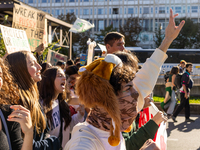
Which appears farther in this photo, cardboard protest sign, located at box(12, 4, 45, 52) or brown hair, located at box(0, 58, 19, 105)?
cardboard protest sign, located at box(12, 4, 45, 52)

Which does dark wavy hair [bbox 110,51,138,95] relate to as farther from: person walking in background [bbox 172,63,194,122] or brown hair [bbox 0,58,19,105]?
person walking in background [bbox 172,63,194,122]

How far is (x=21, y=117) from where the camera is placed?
4.67ft

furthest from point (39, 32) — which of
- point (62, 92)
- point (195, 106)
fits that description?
point (195, 106)

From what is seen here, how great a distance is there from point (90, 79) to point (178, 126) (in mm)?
6293

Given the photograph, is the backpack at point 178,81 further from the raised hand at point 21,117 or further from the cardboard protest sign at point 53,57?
the raised hand at point 21,117

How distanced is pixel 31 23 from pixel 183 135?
449 cm

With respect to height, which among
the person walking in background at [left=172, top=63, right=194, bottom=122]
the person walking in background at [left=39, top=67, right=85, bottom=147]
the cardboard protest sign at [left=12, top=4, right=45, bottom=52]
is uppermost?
the cardboard protest sign at [left=12, top=4, right=45, bottom=52]

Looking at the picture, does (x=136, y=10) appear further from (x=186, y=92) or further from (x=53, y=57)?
(x=53, y=57)

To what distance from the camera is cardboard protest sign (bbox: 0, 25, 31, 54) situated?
377 centimetres

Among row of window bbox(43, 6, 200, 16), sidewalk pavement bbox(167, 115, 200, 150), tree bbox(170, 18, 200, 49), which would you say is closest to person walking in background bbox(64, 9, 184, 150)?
sidewalk pavement bbox(167, 115, 200, 150)

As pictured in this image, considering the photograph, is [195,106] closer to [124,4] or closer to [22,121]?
[22,121]

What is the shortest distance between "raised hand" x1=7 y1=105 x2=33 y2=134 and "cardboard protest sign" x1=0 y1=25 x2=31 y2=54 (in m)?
2.48

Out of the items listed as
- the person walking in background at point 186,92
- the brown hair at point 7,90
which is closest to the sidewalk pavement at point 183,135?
the person walking in background at point 186,92

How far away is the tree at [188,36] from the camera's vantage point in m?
36.7
